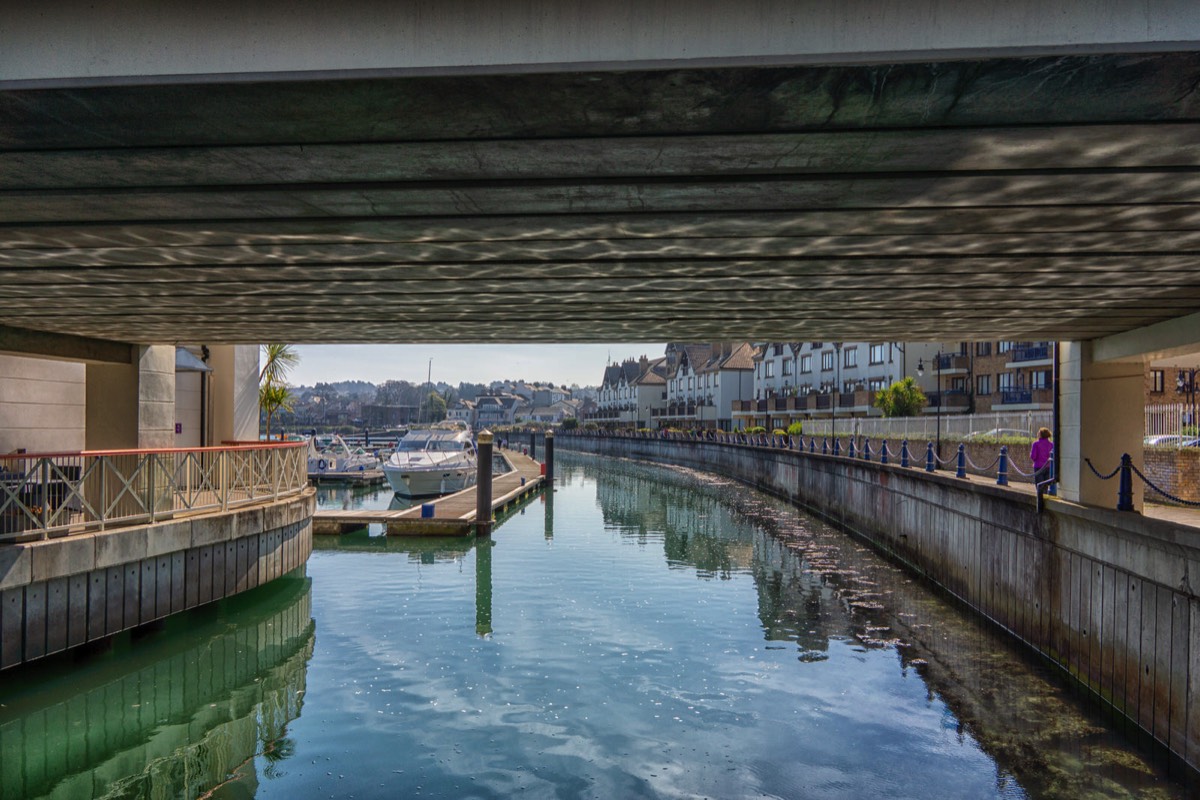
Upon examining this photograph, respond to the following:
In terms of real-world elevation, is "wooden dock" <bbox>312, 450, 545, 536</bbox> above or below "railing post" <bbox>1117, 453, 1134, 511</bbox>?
below

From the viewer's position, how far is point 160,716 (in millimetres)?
11234

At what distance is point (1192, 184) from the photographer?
6.80m

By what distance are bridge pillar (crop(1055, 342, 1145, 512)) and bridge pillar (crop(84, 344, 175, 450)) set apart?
18.7m

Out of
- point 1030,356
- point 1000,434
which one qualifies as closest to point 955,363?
point 1030,356

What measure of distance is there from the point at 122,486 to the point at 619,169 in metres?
10.5

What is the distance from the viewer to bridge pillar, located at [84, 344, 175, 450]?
18.1 metres

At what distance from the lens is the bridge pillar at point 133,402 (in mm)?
18109

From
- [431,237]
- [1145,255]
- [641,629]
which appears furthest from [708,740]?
[1145,255]

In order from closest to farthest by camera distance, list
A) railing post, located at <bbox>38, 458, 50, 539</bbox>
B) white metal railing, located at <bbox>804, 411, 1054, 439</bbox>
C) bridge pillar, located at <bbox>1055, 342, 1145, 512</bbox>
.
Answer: railing post, located at <bbox>38, 458, 50, 539</bbox> → bridge pillar, located at <bbox>1055, 342, 1145, 512</bbox> → white metal railing, located at <bbox>804, 411, 1054, 439</bbox>

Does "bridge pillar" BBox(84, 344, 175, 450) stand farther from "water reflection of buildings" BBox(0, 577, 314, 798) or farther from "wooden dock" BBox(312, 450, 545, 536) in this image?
"wooden dock" BBox(312, 450, 545, 536)

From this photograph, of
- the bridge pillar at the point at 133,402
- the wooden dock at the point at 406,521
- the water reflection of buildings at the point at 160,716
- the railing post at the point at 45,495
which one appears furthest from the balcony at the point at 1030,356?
the railing post at the point at 45,495

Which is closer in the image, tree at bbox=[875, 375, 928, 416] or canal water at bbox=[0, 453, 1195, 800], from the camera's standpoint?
canal water at bbox=[0, 453, 1195, 800]

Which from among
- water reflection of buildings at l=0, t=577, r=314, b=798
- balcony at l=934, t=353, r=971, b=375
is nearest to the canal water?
water reflection of buildings at l=0, t=577, r=314, b=798

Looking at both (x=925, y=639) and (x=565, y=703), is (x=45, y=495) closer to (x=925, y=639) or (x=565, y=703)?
(x=565, y=703)
